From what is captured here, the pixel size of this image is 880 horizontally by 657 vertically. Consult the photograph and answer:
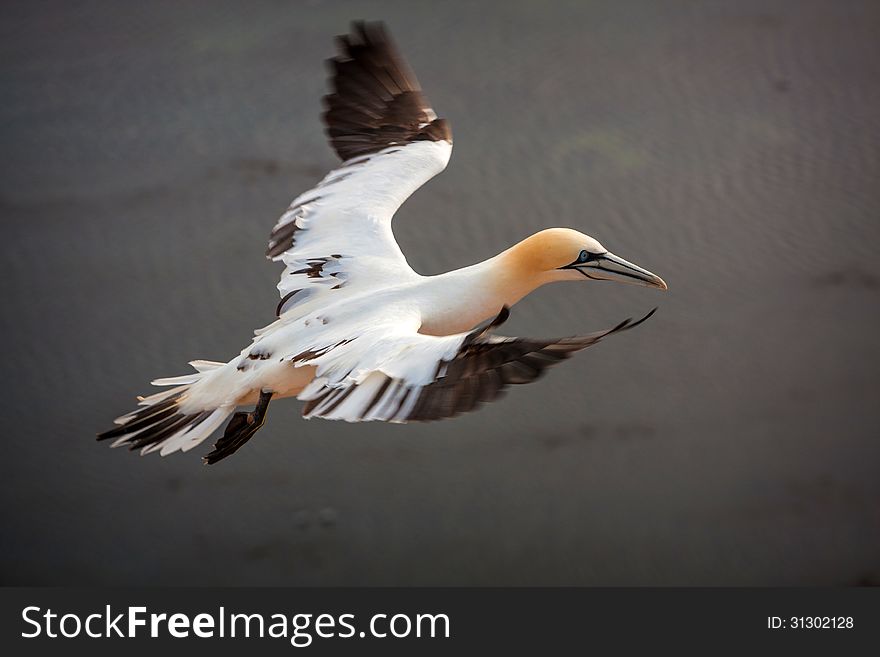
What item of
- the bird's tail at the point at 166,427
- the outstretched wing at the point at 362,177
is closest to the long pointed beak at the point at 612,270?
the outstretched wing at the point at 362,177

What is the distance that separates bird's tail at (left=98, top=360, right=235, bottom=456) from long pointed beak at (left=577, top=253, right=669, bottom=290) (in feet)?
1.38

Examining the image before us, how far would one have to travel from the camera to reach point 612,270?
51.6 inches

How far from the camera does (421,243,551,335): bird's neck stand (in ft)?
4.22

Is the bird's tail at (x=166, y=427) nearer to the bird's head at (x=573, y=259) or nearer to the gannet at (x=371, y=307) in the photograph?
the gannet at (x=371, y=307)

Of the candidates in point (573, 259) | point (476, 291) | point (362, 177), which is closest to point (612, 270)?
point (573, 259)

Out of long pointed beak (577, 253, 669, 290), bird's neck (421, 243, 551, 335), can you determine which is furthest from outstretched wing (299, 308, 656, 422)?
long pointed beak (577, 253, 669, 290)

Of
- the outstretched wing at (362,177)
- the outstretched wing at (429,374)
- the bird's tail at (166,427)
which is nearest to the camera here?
the outstretched wing at (429,374)

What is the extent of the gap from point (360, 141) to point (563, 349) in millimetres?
739

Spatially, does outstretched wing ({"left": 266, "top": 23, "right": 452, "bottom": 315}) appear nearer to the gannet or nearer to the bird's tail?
the gannet

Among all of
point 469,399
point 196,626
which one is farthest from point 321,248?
point 196,626

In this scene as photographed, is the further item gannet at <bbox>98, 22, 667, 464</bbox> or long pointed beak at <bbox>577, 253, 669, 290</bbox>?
long pointed beak at <bbox>577, 253, 669, 290</bbox>

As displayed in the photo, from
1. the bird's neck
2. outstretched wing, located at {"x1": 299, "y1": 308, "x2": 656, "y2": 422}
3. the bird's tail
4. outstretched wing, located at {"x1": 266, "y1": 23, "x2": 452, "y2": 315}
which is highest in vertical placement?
outstretched wing, located at {"x1": 266, "y1": 23, "x2": 452, "y2": 315}

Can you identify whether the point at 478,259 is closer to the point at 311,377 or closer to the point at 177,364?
the point at 177,364

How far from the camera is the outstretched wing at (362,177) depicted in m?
1.43
